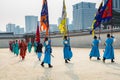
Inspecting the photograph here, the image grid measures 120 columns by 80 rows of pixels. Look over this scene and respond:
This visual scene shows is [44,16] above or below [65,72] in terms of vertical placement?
above

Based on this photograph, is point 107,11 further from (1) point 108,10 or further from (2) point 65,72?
(2) point 65,72

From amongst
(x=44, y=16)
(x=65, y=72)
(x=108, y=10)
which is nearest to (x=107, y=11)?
(x=108, y=10)

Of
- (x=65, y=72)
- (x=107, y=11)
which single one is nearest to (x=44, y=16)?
(x=107, y=11)

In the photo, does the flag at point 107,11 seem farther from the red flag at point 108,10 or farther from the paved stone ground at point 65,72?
the paved stone ground at point 65,72

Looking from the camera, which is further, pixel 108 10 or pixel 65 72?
pixel 108 10

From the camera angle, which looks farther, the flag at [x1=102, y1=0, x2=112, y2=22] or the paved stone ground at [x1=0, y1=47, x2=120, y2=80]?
the flag at [x1=102, y1=0, x2=112, y2=22]

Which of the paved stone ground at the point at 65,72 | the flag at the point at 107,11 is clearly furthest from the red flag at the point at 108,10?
the paved stone ground at the point at 65,72

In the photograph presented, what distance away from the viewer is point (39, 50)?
1922cm

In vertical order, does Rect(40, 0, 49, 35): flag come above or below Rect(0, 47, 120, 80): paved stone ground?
above

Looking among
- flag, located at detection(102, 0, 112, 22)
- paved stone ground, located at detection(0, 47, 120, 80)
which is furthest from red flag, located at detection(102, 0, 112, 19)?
paved stone ground, located at detection(0, 47, 120, 80)

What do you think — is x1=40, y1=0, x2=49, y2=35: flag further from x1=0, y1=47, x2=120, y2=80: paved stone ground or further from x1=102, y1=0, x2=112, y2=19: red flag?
x1=102, y1=0, x2=112, y2=19: red flag

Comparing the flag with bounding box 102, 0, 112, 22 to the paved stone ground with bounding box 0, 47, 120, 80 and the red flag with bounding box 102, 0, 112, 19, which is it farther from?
the paved stone ground with bounding box 0, 47, 120, 80

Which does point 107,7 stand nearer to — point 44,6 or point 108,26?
point 44,6

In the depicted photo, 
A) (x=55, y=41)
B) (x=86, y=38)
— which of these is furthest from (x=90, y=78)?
(x=55, y=41)
